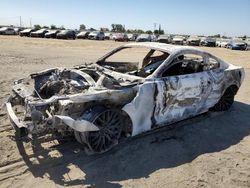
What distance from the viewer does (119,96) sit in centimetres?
570

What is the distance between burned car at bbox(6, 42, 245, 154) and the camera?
5188mm

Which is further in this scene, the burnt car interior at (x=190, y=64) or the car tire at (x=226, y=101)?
the car tire at (x=226, y=101)

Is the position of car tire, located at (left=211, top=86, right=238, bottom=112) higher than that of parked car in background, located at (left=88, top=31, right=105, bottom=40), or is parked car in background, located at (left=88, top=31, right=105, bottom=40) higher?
parked car in background, located at (left=88, top=31, right=105, bottom=40)

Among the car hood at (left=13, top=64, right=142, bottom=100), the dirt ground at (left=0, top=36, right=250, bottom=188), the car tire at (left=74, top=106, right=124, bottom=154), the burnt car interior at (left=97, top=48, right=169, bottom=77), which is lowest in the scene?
the dirt ground at (left=0, top=36, right=250, bottom=188)

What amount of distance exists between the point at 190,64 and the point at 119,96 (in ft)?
7.86

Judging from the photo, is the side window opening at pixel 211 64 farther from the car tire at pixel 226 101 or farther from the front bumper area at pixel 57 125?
the front bumper area at pixel 57 125

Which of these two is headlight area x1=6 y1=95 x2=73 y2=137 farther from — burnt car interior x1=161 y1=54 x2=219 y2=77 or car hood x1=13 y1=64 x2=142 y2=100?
burnt car interior x1=161 y1=54 x2=219 y2=77

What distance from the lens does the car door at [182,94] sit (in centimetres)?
621

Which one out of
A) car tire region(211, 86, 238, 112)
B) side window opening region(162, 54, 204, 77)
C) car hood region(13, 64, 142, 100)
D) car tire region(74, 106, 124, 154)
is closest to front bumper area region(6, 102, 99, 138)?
car tire region(74, 106, 124, 154)

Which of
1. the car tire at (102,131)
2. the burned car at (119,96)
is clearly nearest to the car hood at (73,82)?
the burned car at (119,96)

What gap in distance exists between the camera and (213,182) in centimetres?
498

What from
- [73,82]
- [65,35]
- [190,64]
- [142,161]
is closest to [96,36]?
[65,35]

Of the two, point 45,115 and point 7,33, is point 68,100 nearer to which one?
point 45,115

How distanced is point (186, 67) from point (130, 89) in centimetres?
198
